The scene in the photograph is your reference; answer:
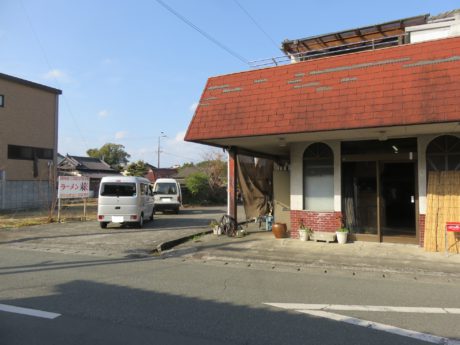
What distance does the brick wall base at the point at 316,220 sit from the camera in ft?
39.8

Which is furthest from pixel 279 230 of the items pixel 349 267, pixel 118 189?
pixel 118 189

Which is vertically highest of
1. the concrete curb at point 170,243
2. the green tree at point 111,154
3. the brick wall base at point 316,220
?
the green tree at point 111,154

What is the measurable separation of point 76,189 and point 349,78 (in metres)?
14.4

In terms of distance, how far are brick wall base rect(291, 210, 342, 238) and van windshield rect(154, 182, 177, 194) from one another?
13.5 m

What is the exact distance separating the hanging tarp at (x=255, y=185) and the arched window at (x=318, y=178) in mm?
4270

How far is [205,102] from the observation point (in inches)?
507

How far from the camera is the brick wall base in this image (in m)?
12.1

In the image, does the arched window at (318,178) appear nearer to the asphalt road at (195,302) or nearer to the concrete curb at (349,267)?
the concrete curb at (349,267)

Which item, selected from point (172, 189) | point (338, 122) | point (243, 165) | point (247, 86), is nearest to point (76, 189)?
point (172, 189)

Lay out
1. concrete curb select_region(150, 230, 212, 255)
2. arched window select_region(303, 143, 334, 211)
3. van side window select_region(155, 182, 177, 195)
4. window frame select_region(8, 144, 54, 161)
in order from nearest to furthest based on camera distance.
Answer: concrete curb select_region(150, 230, 212, 255) < arched window select_region(303, 143, 334, 211) < van side window select_region(155, 182, 177, 195) < window frame select_region(8, 144, 54, 161)

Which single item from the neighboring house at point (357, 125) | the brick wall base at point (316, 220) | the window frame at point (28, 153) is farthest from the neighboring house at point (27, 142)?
the brick wall base at point (316, 220)

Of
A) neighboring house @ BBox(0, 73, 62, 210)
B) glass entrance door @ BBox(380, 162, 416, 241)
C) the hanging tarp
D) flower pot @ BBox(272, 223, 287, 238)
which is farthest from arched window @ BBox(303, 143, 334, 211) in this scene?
neighboring house @ BBox(0, 73, 62, 210)

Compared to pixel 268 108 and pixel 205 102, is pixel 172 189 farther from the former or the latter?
pixel 268 108

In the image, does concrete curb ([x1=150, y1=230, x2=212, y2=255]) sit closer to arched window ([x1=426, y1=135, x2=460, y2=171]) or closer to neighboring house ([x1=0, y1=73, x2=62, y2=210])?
arched window ([x1=426, y1=135, x2=460, y2=171])
